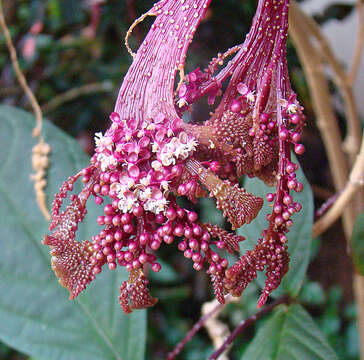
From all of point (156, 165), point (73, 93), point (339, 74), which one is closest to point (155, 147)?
point (156, 165)

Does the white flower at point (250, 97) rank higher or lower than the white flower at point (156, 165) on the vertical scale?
higher

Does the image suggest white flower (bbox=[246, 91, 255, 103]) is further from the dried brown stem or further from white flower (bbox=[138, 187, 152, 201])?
the dried brown stem

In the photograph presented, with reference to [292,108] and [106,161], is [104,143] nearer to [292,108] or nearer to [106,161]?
[106,161]

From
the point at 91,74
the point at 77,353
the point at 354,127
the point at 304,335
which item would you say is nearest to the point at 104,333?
the point at 77,353

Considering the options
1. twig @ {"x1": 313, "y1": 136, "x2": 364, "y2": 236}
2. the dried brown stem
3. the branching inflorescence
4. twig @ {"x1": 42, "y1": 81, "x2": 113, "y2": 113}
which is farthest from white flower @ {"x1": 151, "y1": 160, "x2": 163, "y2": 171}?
twig @ {"x1": 42, "y1": 81, "x2": 113, "y2": 113}

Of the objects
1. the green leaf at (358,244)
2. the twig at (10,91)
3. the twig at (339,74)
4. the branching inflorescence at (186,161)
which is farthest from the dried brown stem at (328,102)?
the twig at (10,91)

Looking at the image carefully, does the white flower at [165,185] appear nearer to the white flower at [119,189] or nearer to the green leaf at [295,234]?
the white flower at [119,189]
